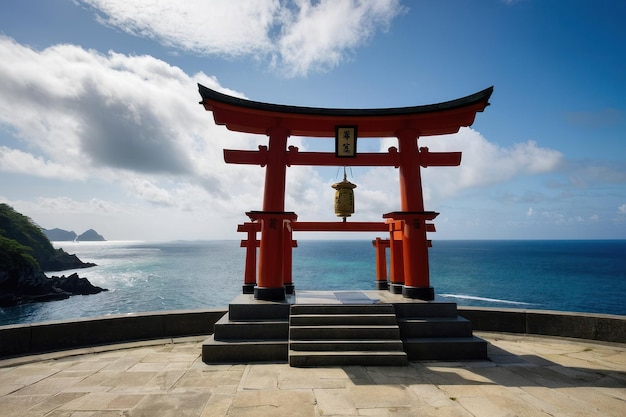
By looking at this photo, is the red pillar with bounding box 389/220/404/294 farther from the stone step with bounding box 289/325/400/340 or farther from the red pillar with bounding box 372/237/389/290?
the stone step with bounding box 289/325/400/340

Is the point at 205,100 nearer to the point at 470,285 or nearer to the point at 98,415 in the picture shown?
the point at 98,415

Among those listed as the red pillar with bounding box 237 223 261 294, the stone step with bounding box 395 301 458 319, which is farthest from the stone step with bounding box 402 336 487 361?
the red pillar with bounding box 237 223 261 294

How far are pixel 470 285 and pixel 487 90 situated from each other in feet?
190

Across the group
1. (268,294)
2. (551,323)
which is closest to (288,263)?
(268,294)

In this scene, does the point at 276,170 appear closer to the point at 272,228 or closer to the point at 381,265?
→ the point at 272,228

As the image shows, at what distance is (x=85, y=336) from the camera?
22.1 ft

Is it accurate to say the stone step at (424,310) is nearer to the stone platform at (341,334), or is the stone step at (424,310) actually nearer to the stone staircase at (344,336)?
the stone platform at (341,334)

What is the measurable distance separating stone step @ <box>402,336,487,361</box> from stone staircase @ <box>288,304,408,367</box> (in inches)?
14.3

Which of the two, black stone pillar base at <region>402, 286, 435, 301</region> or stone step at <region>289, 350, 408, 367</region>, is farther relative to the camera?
black stone pillar base at <region>402, 286, 435, 301</region>

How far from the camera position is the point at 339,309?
6.59m

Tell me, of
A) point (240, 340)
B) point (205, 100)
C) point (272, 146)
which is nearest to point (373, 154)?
point (272, 146)

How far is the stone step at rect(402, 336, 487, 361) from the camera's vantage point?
5.90m

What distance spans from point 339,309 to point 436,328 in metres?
2.13

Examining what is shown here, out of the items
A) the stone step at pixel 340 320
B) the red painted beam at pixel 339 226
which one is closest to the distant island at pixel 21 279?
the red painted beam at pixel 339 226
